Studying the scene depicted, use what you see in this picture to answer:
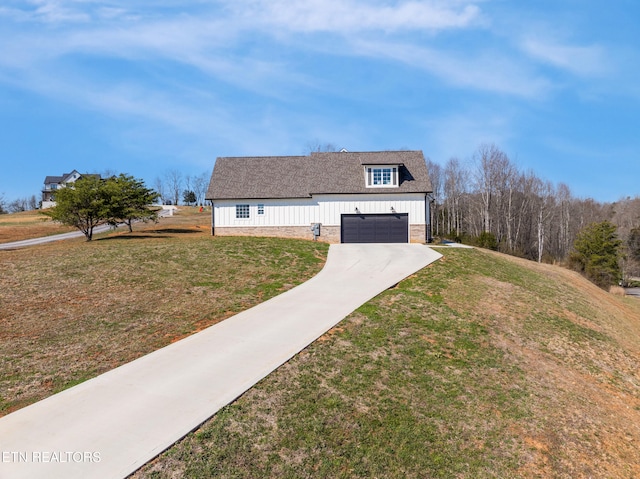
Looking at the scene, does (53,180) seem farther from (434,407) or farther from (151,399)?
(434,407)

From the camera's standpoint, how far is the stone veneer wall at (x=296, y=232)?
1053 inches

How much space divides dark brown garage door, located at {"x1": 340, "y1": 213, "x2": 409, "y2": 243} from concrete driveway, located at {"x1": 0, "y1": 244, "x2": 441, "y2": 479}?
50.2 ft

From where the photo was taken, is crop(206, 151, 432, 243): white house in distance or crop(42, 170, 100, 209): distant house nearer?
crop(206, 151, 432, 243): white house in distance

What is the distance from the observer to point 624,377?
9.48m

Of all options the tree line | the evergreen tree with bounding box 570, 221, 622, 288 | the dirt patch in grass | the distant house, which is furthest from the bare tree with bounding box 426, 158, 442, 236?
the distant house

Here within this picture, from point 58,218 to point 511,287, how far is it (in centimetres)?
2507

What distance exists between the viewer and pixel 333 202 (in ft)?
89.8

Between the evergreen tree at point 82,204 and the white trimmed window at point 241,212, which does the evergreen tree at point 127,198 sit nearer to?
the evergreen tree at point 82,204

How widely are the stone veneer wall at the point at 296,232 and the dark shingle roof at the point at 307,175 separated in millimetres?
2221

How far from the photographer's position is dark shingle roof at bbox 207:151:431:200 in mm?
27625

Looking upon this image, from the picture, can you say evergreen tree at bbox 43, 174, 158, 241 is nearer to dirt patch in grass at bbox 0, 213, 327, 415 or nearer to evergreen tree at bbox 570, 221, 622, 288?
dirt patch in grass at bbox 0, 213, 327, 415

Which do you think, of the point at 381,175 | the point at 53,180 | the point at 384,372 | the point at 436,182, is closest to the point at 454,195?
the point at 436,182

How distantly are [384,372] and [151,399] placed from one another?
14.4ft

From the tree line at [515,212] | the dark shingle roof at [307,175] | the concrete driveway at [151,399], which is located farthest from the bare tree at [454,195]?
the concrete driveway at [151,399]
